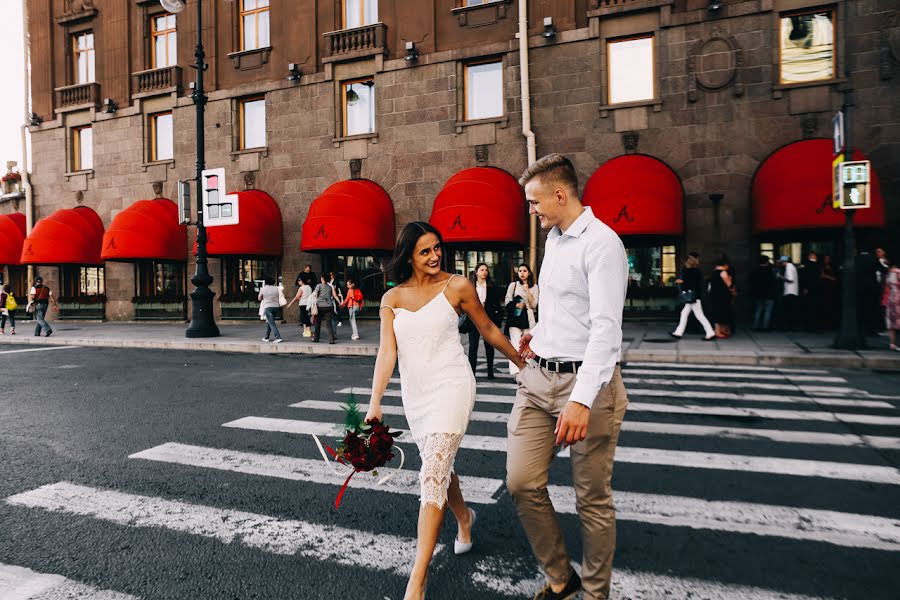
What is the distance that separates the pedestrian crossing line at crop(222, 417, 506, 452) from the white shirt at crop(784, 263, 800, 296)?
36.7 feet

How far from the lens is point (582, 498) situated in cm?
242

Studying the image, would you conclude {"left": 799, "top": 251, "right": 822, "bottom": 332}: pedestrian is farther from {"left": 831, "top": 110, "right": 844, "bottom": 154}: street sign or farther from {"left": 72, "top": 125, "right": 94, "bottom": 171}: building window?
{"left": 72, "top": 125, "right": 94, "bottom": 171}: building window

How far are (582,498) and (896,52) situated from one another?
52.5 ft

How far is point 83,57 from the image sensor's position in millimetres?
23078

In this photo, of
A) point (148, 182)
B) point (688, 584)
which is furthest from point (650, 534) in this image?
point (148, 182)

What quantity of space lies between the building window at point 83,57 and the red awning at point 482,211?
56.3 feet

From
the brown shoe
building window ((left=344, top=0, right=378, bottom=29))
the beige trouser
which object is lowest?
the brown shoe

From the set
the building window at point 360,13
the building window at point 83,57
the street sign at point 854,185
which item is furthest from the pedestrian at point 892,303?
the building window at point 83,57

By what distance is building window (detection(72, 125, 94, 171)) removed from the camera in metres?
23.2

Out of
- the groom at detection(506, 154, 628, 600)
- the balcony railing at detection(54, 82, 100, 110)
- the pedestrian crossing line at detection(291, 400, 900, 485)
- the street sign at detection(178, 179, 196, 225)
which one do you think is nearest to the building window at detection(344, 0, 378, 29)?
the street sign at detection(178, 179, 196, 225)

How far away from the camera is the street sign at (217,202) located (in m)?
15.0

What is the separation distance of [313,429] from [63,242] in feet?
64.7

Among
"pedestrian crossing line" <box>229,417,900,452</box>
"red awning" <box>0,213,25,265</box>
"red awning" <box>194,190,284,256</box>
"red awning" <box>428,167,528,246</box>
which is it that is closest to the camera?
"pedestrian crossing line" <box>229,417,900,452</box>

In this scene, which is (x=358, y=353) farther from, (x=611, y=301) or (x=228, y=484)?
(x=611, y=301)
